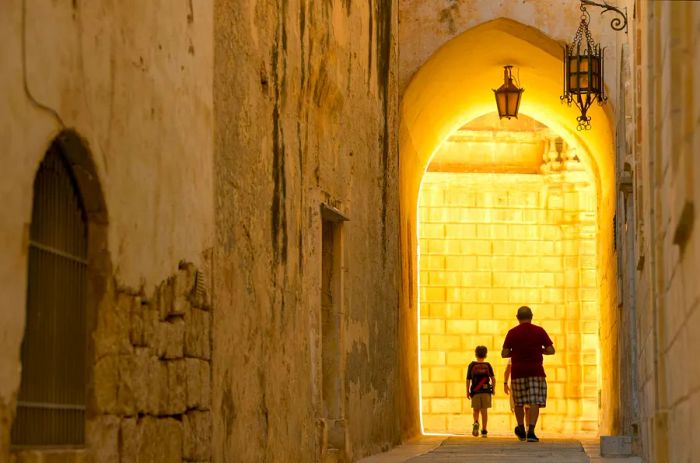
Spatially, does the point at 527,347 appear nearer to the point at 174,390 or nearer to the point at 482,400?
the point at 482,400

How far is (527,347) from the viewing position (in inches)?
527

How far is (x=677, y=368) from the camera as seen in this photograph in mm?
5453

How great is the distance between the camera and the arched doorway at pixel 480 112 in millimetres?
15070

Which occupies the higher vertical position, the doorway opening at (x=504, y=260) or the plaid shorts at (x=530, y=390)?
the doorway opening at (x=504, y=260)

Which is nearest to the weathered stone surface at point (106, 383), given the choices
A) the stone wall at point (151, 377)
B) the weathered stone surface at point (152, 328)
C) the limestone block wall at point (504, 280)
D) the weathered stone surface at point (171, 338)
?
the stone wall at point (151, 377)

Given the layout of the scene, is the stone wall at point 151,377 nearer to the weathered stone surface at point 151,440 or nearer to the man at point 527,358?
the weathered stone surface at point 151,440

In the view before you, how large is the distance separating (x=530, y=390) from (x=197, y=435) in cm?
708

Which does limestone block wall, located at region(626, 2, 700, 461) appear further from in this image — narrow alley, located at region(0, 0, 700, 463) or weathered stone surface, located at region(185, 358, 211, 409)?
weathered stone surface, located at region(185, 358, 211, 409)

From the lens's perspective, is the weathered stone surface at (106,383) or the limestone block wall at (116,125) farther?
the weathered stone surface at (106,383)

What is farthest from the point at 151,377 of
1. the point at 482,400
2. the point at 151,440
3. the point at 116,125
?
the point at 482,400

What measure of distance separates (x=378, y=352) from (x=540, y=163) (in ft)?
40.3

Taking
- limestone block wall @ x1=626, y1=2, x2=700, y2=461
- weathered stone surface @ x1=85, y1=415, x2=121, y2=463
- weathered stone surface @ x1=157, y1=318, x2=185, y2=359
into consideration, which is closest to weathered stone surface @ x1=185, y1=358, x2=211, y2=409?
weathered stone surface @ x1=157, y1=318, x2=185, y2=359

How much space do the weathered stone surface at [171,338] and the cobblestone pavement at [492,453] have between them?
3859 mm

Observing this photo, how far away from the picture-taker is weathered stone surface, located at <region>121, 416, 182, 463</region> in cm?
586
